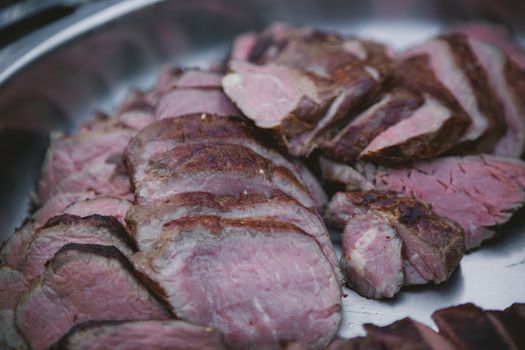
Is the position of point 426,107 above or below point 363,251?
above

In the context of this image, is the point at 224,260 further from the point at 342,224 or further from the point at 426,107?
the point at 426,107

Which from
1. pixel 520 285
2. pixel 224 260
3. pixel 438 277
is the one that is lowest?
pixel 520 285

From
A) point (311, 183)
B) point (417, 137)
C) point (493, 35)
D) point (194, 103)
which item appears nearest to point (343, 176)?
point (311, 183)

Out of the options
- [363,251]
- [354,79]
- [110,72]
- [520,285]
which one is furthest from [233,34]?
[520,285]

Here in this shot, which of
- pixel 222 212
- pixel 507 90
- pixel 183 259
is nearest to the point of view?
pixel 183 259

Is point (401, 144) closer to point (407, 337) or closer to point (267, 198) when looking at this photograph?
point (267, 198)

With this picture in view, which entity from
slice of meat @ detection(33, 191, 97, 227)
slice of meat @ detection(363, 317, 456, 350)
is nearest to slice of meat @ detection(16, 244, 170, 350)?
slice of meat @ detection(33, 191, 97, 227)
